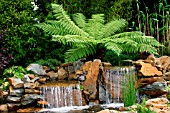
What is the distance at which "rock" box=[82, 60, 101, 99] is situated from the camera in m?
7.12

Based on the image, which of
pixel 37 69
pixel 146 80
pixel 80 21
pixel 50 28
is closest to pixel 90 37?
pixel 80 21

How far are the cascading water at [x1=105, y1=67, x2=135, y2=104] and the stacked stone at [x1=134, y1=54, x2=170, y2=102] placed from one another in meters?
0.24

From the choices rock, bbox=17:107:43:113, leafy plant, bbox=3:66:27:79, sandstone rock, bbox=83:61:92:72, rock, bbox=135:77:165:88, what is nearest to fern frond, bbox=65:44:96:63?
sandstone rock, bbox=83:61:92:72

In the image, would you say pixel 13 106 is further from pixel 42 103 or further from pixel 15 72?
A: pixel 15 72

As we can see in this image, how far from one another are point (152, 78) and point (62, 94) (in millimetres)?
1914

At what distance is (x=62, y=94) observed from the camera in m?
6.85

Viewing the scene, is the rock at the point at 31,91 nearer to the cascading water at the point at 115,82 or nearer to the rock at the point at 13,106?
the rock at the point at 13,106

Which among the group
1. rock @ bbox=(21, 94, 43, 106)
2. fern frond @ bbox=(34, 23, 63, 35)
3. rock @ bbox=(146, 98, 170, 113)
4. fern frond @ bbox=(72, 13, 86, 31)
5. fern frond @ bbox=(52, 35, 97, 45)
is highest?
fern frond @ bbox=(72, 13, 86, 31)

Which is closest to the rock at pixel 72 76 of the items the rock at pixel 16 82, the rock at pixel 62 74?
the rock at pixel 62 74

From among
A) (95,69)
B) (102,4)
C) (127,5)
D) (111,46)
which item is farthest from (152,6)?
(95,69)

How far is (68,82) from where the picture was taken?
7.27 m

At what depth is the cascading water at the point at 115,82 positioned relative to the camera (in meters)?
7.21

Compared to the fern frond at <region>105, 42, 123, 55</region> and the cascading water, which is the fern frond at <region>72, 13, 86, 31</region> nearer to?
the fern frond at <region>105, 42, 123, 55</region>

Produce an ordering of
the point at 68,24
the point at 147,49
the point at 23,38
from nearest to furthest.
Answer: the point at 147,49
the point at 68,24
the point at 23,38
